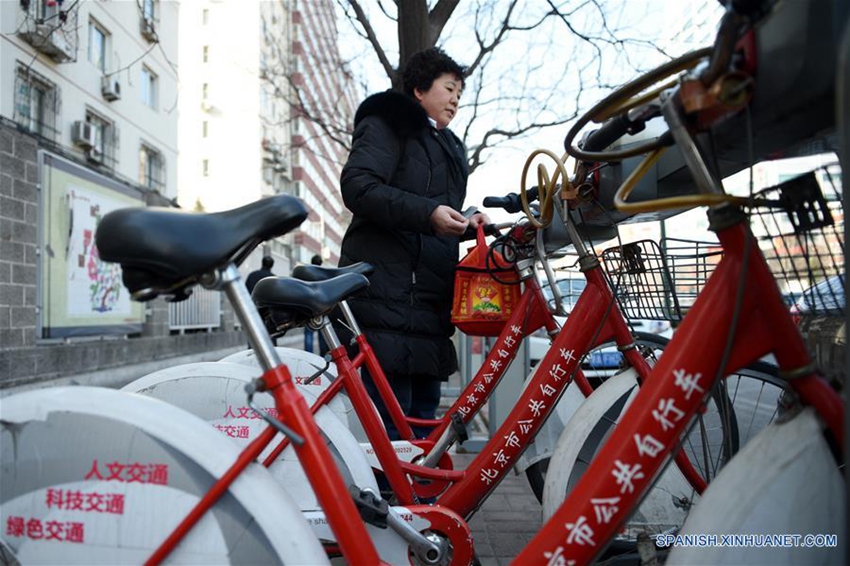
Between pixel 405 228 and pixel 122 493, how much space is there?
1571mm

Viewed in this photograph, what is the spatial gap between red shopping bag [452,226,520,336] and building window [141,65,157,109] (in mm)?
19096

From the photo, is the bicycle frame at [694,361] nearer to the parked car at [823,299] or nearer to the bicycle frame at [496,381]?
the parked car at [823,299]

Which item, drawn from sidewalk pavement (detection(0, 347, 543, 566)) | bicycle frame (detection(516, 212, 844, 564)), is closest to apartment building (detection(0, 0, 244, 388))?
sidewalk pavement (detection(0, 347, 543, 566))

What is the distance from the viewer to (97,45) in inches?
650

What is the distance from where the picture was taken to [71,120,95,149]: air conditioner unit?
14.7 metres

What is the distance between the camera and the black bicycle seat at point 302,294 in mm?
2236

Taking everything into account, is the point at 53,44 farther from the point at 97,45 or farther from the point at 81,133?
the point at 97,45

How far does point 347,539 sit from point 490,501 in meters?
2.63

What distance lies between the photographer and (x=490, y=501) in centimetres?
385

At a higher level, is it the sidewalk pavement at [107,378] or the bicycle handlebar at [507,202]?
the bicycle handlebar at [507,202]

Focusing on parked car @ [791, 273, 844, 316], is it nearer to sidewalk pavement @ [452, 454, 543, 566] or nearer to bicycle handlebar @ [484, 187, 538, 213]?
bicycle handlebar @ [484, 187, 538, 213]

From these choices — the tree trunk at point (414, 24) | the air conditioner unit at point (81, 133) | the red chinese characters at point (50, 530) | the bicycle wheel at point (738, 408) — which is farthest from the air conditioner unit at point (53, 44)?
the bicycle wheel at point (738, 408)

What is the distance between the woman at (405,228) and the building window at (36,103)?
40.9ft

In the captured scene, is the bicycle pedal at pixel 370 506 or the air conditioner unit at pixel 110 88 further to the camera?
the air conditioner unit at pixel 110 88
